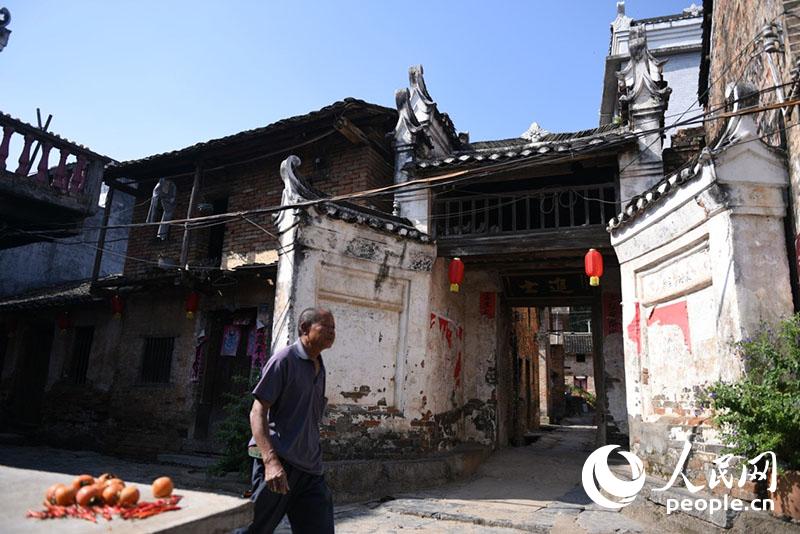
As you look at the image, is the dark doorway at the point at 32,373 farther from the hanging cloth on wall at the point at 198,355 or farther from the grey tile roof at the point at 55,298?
the hanging cloth on wall at the point at 198,355

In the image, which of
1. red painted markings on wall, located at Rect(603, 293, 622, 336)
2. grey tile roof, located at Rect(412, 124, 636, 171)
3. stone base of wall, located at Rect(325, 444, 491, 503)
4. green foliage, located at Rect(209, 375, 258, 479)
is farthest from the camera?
red painted markings on wall, located at Rect(603, 293, 622, 336)

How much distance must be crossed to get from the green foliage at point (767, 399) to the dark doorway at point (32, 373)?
16.9 metres

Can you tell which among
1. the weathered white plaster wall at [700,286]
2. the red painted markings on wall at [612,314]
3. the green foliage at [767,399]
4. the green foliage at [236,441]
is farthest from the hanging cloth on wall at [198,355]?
the green foliage at [767,399]

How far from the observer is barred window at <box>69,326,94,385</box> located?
13664 mm

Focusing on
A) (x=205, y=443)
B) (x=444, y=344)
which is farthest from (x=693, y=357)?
(x=205, y=443)

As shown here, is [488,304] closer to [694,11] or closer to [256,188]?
[256,188]

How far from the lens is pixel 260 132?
36.4 feet

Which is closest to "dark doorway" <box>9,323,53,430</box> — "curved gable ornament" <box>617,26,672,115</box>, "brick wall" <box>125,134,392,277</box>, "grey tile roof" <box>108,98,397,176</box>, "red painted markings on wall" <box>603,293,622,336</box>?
"brick wall" <box>125,134,392,277</box>

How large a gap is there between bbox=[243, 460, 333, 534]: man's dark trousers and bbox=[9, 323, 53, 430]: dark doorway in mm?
15236

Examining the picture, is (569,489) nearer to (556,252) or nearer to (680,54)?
(556,252)

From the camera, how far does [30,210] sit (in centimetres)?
1113

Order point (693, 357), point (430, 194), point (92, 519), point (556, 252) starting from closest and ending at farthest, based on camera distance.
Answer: point (92, 519) < point (693, 357) < point (556, 252) < point (430, 194)

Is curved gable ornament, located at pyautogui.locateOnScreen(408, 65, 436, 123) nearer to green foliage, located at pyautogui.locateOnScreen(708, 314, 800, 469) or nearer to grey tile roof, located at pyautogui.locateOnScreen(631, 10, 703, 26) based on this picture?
green foliage, located at pyautogui.locateOnScreen(708, 314, 800, 469)

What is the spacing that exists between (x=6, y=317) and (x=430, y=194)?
14227 millimetres
